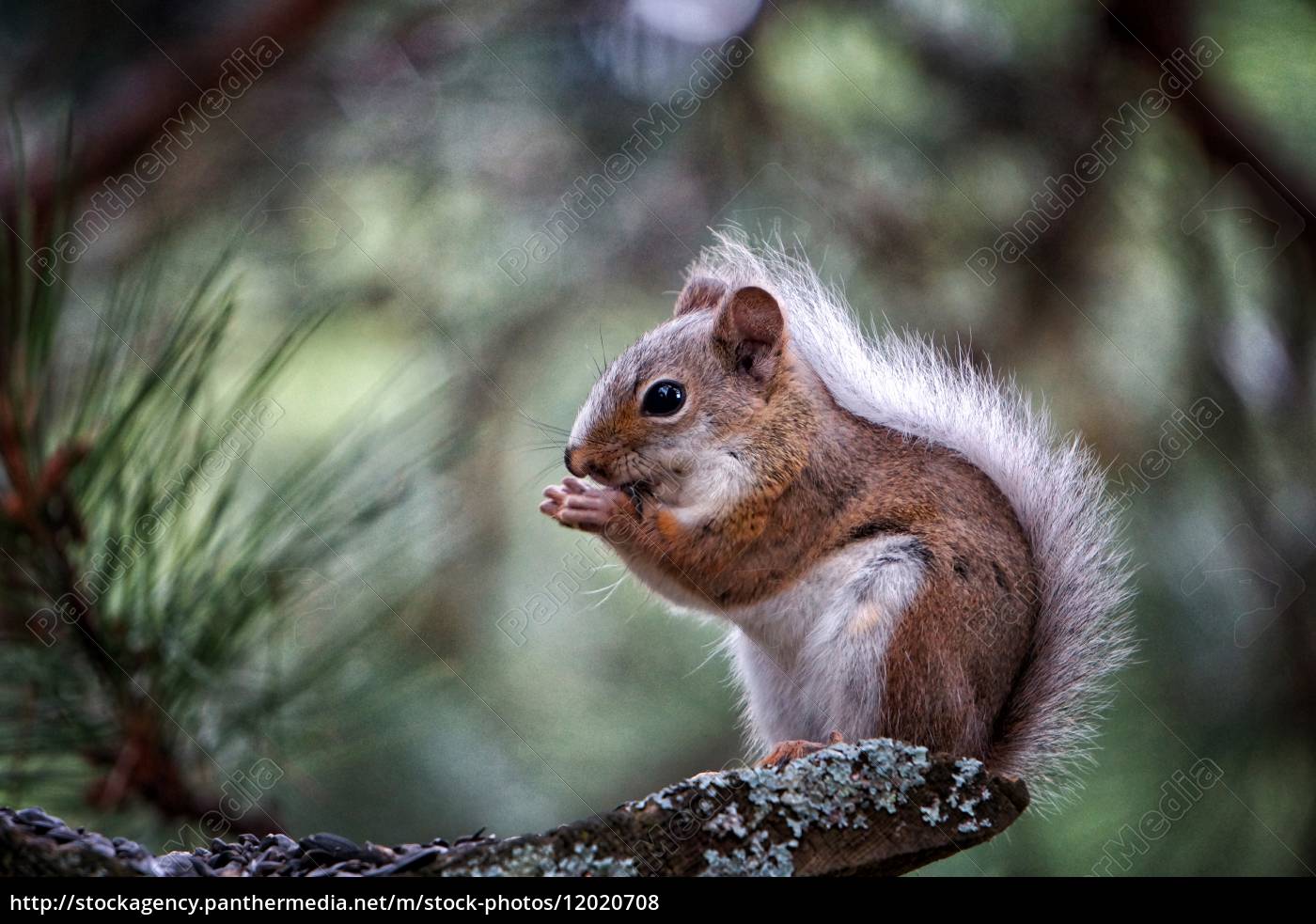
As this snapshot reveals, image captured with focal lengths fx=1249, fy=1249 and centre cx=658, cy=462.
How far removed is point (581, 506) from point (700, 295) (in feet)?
2.24

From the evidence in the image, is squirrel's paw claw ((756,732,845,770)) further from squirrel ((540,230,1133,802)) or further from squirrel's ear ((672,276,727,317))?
squirrel's ear ((672,276,727,317))

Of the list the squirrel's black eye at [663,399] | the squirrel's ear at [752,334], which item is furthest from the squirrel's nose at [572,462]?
the squirrel's ear at [752,334]

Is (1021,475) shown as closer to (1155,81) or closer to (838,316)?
(838,316)

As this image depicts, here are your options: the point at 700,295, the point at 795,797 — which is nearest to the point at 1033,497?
the point at 700,295

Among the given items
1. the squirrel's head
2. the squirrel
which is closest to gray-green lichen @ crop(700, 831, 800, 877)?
the squirrel

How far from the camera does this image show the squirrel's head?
230 cm

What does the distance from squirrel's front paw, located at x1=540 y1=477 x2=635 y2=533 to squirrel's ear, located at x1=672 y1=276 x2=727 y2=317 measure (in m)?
0.57

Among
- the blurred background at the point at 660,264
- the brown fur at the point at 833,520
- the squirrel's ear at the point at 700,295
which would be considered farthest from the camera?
the blurred background at the point at 660,264

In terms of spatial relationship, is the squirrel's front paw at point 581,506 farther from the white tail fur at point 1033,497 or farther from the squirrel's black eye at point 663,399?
the white tail fur at point 1033,497

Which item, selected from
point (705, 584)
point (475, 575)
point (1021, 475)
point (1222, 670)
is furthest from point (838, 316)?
point (1222, 670)

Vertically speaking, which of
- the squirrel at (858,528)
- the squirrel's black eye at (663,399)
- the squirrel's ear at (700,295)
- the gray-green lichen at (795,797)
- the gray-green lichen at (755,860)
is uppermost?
the squirrel's ear at (700,295)

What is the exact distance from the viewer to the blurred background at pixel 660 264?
9.20 ft

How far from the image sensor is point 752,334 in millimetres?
2381

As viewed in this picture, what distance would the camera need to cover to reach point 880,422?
241 centimetres
